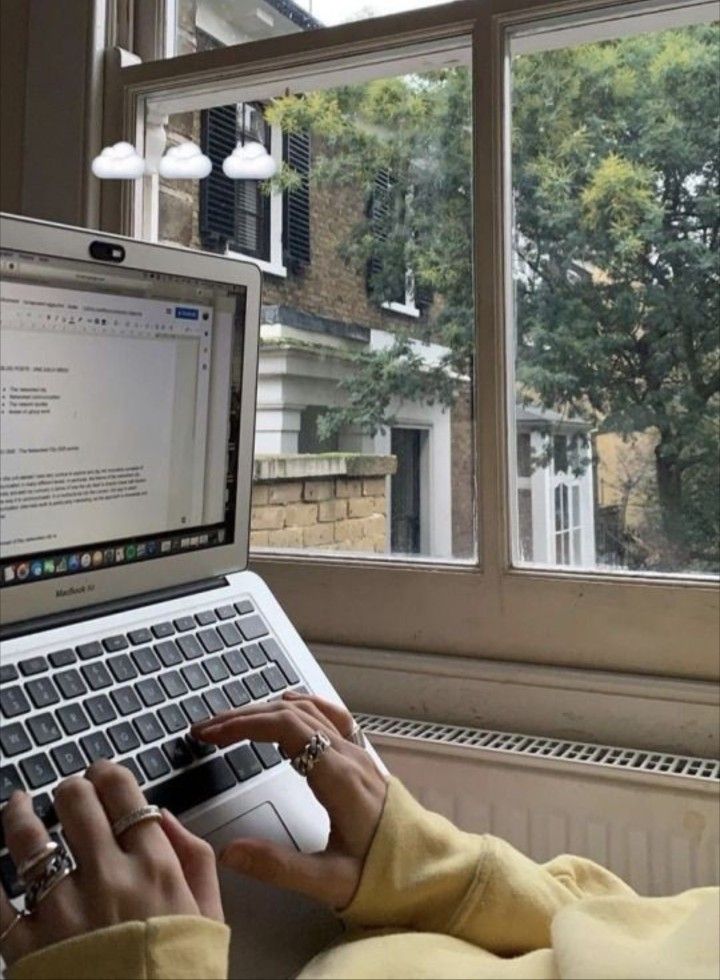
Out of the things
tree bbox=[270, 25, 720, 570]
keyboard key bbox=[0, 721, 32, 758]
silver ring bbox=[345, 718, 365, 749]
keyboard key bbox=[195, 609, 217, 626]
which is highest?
tree bbox=[270, 25, 720, 570]

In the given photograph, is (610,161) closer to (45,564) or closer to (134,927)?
(45,564)

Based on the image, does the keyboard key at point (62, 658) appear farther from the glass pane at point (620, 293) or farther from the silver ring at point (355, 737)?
the glass pane at point (620, 293)

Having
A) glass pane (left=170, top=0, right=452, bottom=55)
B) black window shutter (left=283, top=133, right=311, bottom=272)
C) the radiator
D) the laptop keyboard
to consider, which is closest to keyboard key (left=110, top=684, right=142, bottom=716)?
the laptop keyboard

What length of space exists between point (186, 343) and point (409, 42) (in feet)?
1.90

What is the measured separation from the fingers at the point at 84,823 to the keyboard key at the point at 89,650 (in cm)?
12

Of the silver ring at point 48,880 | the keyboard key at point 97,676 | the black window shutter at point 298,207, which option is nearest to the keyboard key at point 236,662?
the keyboard key at point 97,676

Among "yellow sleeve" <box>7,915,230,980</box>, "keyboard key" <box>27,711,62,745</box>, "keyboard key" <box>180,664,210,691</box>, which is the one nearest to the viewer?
"yellow sleeve" <box>7,915,230,980</box>

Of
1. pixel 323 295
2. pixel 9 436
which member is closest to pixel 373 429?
pixel 323 295

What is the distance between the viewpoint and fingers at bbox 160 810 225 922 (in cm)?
43

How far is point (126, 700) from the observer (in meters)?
0.54

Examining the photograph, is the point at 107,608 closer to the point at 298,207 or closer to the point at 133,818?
the point at 133,818

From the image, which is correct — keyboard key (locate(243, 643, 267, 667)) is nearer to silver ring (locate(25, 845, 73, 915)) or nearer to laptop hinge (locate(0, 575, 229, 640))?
laptop hinge (locate(0, 575, 229, 640))

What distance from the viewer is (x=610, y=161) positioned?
0.94 metres

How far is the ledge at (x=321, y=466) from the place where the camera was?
1075 mm
